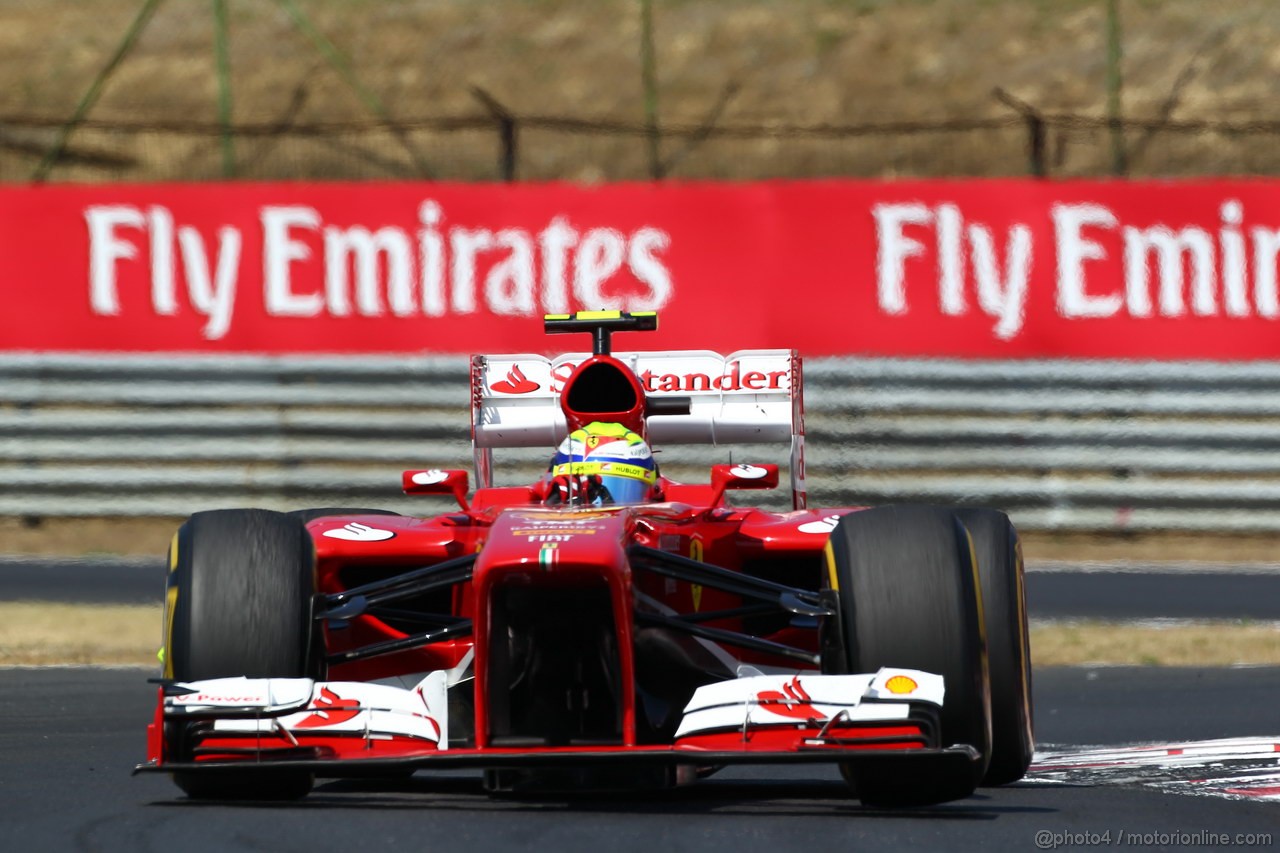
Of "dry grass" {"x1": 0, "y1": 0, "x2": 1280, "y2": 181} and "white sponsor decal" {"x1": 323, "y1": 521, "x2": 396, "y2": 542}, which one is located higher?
"dry grass" {"x1": 0, "y1": 0, "x2": 1280, "y2": 181}

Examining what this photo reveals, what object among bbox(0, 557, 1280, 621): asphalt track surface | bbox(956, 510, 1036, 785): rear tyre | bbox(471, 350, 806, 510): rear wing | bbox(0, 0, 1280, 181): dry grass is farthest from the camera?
bbox(0, 0, 1280, 181): dry grass

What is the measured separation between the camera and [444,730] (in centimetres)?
749

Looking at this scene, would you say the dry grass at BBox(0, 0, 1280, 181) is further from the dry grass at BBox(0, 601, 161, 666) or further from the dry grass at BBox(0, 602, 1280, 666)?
the dry grass at BBox(0, 602, 1280, 666)

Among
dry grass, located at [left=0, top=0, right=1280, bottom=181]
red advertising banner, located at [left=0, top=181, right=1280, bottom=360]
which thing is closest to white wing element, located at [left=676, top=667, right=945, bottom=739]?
red advertising banner, located at [left=0, top=181, right=1280, bottom=360]

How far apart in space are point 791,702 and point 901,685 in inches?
12.9

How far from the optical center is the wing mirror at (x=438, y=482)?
8805 millimetres

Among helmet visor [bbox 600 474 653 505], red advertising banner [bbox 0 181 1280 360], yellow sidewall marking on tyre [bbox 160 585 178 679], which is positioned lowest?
yellow sidewall marking on tyre [bbox 160 585 178 679]

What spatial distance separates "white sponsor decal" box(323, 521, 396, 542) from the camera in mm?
8797

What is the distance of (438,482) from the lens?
8789 mm

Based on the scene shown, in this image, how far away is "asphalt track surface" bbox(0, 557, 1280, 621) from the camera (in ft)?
48.5

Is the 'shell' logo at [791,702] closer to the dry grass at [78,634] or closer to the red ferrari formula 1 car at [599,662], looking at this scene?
the red ferrari formula 1 car at [599,662]

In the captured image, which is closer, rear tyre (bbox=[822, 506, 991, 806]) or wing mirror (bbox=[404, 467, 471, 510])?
rear tyre (bbox=[822, 506, 991, 806])

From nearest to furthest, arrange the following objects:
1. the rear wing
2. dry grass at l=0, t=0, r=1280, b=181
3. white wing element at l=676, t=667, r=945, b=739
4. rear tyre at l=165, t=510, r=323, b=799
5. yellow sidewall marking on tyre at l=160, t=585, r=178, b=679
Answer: white wing element at l=676, t=667, r=945, b=739 < rear tyre at l=165, t=510, r=323, b=799 < yellow sidewall marking on tyre at l=160, t=585, r=178, b=679 < the rear wing < dry grass at l=0, t=0, r=1280, b=181

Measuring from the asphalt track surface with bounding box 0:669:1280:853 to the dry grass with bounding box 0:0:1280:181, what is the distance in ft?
46.6
